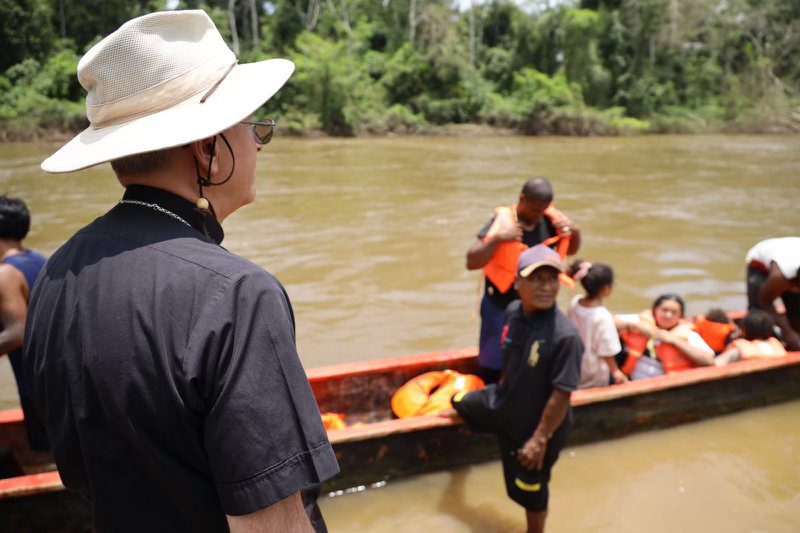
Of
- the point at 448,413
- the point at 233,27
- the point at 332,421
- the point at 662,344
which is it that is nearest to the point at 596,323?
the point at 662,344

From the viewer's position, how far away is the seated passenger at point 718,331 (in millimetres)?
4734

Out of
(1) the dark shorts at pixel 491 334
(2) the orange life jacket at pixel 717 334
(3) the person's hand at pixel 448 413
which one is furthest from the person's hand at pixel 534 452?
(2) the orange life jacket at pixel 717 334

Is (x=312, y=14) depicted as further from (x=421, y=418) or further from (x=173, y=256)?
(x=173, y=256)

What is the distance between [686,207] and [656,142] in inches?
606

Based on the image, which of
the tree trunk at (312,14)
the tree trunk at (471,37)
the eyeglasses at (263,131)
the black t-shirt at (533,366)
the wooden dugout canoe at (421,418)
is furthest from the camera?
the tree trunk at (471,37)

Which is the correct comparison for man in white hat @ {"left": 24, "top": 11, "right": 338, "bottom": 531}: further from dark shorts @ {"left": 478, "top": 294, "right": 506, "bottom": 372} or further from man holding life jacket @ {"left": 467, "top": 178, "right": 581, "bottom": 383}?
dark shorts @ {"left": 478, "top": 294, "right": 506, "bottom": 372}

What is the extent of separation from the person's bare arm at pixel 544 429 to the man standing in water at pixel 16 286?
7.18 ft

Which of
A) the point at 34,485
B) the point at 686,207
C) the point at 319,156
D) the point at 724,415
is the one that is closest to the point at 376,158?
the point at 319,156

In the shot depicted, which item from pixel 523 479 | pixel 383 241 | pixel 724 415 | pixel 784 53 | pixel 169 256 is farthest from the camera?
pixel 784 53

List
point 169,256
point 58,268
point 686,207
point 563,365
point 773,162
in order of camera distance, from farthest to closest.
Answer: point 773,162 < point 686,207 < point 563,365 < point 58,268 < point 169,256

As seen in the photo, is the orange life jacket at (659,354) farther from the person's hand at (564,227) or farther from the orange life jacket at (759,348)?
the person's hand at (564,227)

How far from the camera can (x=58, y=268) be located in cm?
109

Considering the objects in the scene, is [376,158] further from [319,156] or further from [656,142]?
[656,142]

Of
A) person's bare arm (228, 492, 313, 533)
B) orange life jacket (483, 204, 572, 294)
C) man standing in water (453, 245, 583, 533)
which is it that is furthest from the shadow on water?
person's bare arm (228, 492, 313, 533)
